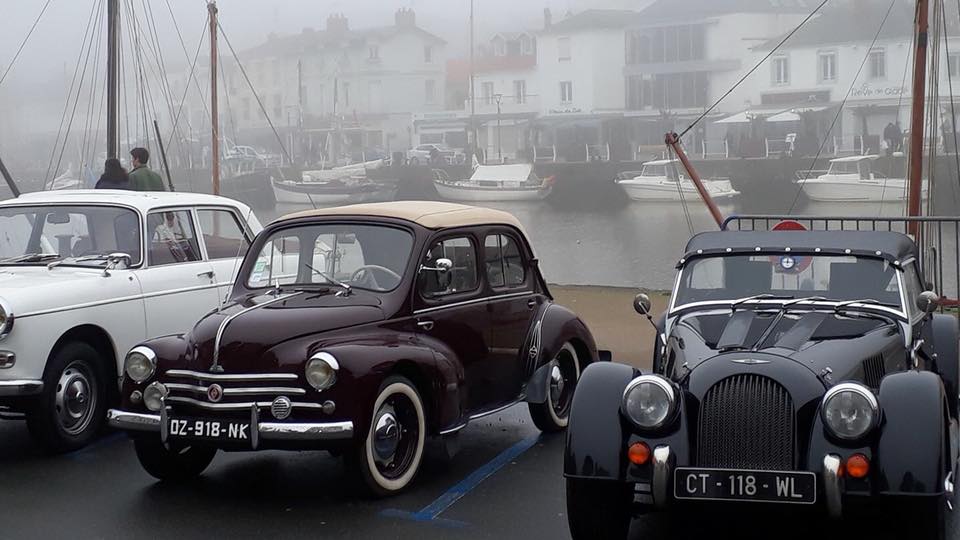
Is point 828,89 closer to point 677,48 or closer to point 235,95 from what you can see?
point 677,48

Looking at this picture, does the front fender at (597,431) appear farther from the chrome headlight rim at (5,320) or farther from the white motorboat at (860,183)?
the white motorboat at (860,183)

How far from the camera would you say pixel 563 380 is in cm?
830

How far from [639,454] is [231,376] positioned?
7.64 ft

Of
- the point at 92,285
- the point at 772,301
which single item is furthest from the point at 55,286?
the point at 772,301

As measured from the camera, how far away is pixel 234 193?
3359 cm

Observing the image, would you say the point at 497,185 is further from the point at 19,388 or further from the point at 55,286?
the point at 19,388

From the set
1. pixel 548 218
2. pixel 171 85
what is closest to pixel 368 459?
pixel 548 218

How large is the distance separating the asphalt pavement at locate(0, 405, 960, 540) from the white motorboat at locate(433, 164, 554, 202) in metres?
23.1

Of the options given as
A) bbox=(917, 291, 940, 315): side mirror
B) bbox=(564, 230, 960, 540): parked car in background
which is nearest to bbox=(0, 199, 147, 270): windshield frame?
bbox=(564, 230, 960, 540): parked car in background

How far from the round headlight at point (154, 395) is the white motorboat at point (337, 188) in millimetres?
25335

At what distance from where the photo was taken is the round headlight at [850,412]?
4.82 m

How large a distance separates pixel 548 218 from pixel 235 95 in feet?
34.2

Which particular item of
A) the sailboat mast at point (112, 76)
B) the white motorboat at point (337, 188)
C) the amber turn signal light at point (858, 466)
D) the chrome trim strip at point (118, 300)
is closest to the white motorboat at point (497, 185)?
the white motorboat at point (337, 188)

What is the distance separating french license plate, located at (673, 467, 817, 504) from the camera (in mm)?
4785
